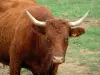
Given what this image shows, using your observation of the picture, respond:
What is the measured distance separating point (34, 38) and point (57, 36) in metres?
0.80

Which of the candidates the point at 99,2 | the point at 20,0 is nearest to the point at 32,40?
the point at 20,0

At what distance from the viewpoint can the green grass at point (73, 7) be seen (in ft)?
54.4

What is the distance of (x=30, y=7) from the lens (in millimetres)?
7367

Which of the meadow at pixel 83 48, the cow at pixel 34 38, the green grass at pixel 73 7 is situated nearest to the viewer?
the cow at pixel 34 38

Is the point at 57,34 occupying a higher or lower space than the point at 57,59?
higher

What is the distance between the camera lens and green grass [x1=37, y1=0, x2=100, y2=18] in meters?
16.6

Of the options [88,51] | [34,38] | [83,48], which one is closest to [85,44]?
[83,48]

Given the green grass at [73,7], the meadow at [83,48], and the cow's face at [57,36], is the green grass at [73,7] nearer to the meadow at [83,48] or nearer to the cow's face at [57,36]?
the meadow at [83,48]

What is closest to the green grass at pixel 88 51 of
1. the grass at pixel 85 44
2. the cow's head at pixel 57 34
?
the grass at pixel 85 44

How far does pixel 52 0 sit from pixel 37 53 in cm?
1417

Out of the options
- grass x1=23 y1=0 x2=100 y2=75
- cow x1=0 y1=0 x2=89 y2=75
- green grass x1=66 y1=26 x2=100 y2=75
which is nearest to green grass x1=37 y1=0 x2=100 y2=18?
grass x1=23 y1=0 x2=100 y2=75

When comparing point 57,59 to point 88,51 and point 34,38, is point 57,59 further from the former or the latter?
point 88,51

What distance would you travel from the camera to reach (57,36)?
599cm

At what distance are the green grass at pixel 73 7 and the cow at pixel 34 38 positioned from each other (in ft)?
28.8
